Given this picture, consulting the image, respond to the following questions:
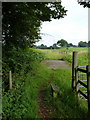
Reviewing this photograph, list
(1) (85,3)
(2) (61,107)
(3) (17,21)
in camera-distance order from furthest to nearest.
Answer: (1) (85,3) → (3) (17,21) → (2) (61,107)

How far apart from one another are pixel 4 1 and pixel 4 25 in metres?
1.22

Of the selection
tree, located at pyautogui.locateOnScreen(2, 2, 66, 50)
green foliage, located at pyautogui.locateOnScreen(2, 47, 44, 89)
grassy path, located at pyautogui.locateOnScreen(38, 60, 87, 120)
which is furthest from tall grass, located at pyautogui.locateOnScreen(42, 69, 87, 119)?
tree, located at pyautogui.locateOnScreen(2, 2, 66, 50)

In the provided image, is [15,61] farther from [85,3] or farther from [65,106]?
[85,3]

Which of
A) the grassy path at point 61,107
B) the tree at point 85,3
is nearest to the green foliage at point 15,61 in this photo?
the grassy path at point 61,107

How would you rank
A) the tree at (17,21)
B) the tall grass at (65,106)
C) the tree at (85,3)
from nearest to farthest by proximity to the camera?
1. the tall grass at (65,106)
2. the tree at (17,21)
3. the tree at (85,3)

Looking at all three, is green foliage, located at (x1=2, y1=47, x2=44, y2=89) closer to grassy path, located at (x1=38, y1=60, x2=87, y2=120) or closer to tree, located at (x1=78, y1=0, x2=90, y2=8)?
grassy path, located at (x1=38, y1=60, x2=87, y2=120)

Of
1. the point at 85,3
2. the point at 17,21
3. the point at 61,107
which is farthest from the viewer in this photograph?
the point at 85,3

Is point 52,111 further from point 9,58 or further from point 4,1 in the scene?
point 4,1

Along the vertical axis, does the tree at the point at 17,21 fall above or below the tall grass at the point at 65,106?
above

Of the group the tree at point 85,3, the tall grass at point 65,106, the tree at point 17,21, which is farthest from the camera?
the tree at point 85,3

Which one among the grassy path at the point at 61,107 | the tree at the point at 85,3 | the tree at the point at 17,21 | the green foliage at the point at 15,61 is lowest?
the grassy path at the point at 61,107

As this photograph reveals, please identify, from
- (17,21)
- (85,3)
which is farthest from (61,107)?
(85,3)

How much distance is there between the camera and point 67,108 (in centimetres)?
486

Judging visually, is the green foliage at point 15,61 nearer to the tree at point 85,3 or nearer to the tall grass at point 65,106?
the tall grass at point 65,106
